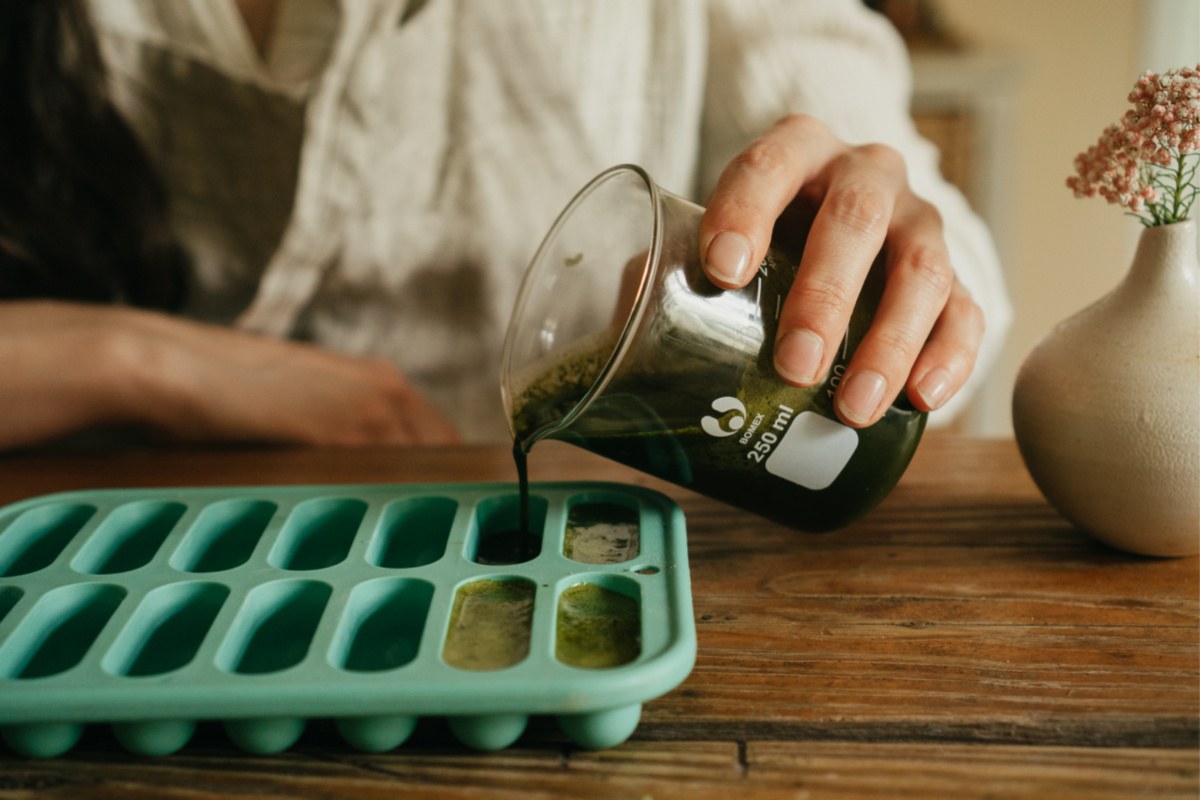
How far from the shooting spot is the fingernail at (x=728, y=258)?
463mm

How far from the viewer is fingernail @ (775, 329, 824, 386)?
0.46 m

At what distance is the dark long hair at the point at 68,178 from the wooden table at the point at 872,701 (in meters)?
0.87

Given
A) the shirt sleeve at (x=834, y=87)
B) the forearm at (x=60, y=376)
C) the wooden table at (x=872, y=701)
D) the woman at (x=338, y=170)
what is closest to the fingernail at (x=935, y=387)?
the wooden table at (x=872, y=701)

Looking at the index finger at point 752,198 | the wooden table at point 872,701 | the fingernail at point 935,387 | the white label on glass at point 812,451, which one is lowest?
the wooden table at point 872,701

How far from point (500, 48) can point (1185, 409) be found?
0.92 m

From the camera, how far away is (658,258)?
1.47ft

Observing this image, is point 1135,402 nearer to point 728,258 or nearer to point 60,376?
point 728,258

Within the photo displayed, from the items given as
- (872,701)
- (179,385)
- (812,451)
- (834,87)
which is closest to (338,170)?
(179,385)

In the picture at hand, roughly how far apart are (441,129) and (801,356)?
0.82 m

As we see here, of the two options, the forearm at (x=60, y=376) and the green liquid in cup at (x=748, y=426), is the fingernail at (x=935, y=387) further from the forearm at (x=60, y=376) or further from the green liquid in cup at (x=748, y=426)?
the forearm at (x=60, y=376)

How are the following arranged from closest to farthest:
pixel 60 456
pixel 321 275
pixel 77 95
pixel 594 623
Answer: pixel 594 623
pixel 60 456
pixel 77 95
pixel 321 275

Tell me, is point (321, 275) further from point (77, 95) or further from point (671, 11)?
point (671, 11)

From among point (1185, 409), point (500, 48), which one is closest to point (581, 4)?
point (500, 48)

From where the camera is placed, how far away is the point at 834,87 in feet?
3.52
